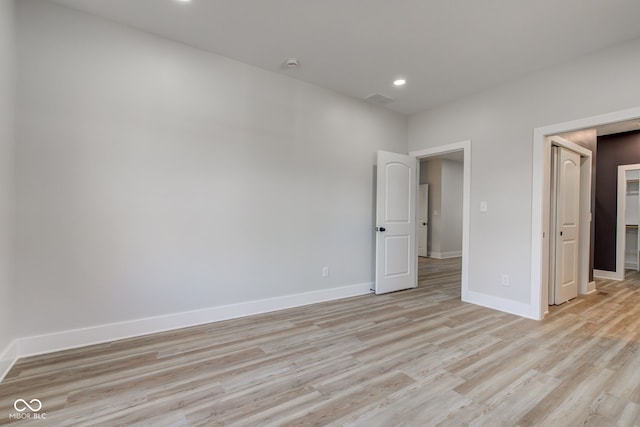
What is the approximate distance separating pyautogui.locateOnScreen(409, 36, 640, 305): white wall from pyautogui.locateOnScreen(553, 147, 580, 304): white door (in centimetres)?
74

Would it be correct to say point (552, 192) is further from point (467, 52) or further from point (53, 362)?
point (53, 362)

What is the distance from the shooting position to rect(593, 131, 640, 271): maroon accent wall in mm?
5339

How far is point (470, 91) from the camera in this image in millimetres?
3838

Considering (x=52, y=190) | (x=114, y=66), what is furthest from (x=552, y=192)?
(x=52, y=190)

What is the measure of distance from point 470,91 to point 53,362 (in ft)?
16.6

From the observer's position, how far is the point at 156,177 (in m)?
2.77

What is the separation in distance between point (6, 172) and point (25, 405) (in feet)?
5.12

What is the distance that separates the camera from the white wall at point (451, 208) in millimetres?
7773

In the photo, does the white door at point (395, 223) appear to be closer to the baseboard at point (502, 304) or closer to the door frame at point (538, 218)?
the baseboard at point (502, 304)

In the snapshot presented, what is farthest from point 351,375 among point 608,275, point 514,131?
point 608,275

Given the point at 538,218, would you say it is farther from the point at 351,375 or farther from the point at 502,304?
the point at 351,375

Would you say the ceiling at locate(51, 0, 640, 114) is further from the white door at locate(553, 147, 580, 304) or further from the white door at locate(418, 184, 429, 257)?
the white door at locate(418, 184, 429, 257)

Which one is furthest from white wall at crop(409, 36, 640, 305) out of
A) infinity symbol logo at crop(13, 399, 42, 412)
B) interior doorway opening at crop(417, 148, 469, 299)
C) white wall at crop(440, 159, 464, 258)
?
infinity symbol logo at crop(13, 399, 42, 412)

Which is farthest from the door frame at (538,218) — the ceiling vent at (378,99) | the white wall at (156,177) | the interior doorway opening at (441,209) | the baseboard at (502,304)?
the interior doorway opening at (441,209)
